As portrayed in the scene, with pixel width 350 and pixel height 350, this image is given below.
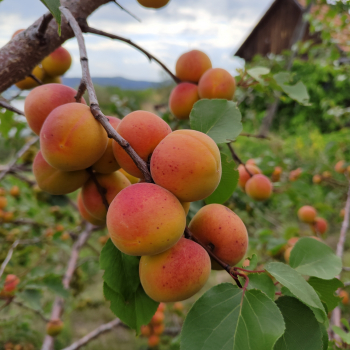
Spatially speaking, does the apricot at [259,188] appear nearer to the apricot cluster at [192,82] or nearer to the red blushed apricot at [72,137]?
the apricot cluster at [192,82]

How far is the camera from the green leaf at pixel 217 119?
2.00 feet

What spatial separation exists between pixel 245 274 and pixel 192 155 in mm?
237

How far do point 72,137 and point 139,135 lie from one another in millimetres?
116

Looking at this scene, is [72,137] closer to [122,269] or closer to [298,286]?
[122,269]

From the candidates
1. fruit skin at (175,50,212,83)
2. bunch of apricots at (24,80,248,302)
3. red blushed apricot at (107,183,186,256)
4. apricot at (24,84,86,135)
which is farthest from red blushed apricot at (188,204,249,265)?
fruit skin at (175,50,212,83)

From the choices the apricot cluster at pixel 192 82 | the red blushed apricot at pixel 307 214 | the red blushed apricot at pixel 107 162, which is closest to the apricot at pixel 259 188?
the apricot cluster at pixel 192 82

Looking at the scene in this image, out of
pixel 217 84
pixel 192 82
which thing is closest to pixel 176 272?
pixel 217 84

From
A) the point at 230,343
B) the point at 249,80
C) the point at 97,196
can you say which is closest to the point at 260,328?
the point at 230,343

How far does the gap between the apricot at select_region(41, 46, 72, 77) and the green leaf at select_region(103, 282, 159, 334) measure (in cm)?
72

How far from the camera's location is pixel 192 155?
0.46 m

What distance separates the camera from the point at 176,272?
46 centimetres

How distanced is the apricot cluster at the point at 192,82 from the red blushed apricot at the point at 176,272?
0.59 metres

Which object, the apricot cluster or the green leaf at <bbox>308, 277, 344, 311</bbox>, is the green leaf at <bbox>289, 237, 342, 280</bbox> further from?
the apricot cluster

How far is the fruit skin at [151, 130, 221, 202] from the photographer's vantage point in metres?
0.45
